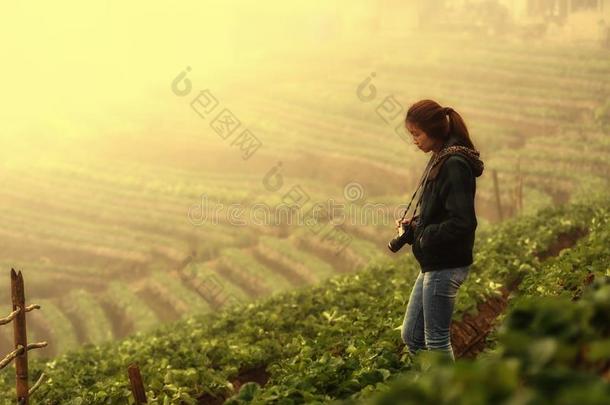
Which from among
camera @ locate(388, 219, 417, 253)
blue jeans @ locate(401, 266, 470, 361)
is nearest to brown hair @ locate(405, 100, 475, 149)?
camera @ locate(388, 219, 417, 253)

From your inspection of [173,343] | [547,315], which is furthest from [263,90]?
[547,315]

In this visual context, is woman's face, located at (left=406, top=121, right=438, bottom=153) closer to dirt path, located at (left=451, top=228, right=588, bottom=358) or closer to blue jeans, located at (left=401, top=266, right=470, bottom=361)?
blue jeans, located at (left=401, top=266, right=470, bottom=361)

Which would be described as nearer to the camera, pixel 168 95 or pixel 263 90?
pixel 263 90

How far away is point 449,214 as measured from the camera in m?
5.39

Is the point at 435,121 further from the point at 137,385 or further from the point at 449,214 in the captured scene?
the point at 137,385

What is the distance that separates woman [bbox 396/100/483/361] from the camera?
17.4ft

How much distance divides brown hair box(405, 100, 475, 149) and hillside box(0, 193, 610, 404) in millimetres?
1808

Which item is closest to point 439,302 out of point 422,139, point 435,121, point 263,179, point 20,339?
point 422,139

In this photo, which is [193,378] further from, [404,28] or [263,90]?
[404,28]

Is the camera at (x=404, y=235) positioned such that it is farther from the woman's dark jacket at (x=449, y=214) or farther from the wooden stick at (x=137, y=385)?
the wooden stick at (x=137, y=385)

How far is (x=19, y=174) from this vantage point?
205 ft

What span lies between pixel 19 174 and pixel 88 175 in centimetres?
990

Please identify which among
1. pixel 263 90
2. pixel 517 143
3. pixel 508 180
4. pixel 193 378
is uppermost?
pixel 263 90

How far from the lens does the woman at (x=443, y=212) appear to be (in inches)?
209
